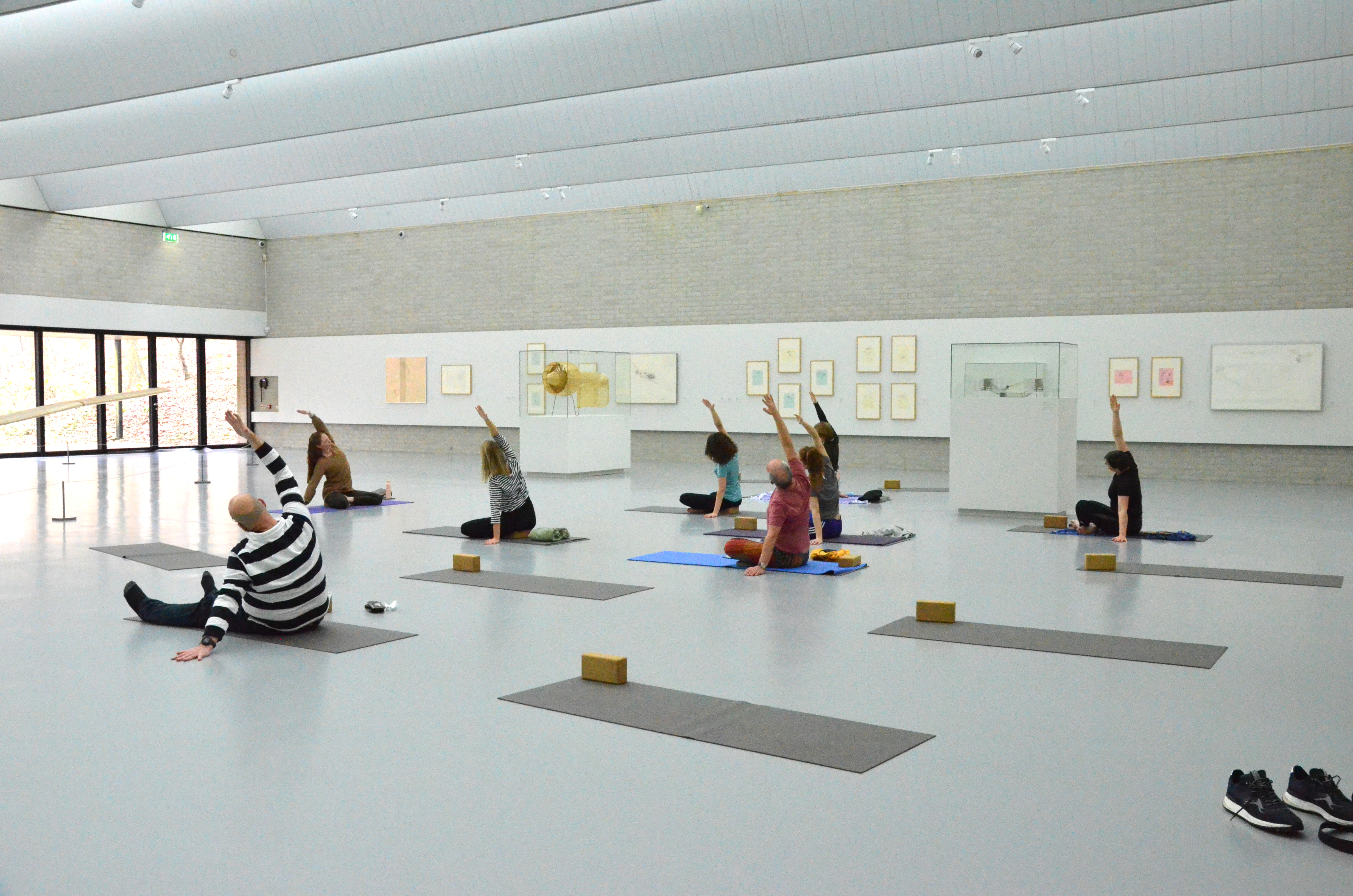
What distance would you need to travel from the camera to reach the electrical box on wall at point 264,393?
29.8 meters

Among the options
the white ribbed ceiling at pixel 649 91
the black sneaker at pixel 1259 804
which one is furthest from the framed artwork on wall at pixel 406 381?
the black sneaker at pixel 1259 804

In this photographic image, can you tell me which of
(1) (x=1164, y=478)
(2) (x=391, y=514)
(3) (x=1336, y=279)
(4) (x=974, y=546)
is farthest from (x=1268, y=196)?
(2) (x=391, y=514)

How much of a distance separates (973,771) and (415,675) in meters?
2.99

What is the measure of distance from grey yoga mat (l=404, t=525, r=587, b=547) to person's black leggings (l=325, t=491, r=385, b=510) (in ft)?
7.32

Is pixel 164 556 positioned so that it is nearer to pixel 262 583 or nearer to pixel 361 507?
pixel 262 583

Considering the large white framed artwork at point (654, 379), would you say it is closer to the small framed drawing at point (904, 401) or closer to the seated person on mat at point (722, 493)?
the small framed drawing at point (904, 401)

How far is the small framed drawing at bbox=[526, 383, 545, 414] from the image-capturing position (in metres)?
20.3

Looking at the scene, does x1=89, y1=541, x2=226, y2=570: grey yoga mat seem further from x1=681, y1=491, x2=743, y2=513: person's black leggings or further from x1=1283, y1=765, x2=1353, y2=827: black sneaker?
x1=1283, y1=765, x2=1353, y2=827: black sneaker

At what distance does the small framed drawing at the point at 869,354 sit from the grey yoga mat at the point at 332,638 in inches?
640

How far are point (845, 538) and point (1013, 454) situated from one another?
3428mm

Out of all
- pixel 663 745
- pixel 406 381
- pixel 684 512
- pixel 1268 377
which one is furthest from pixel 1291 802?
pixel 406 381

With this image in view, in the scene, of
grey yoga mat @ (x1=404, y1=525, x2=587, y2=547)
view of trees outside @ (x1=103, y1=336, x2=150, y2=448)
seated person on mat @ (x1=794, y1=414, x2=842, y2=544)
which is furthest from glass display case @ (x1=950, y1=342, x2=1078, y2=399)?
view of trees outside @ (x1=103, y1=336, x2=150, y2=448)

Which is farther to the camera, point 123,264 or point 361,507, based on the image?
A: point 123,264

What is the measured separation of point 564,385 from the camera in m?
20.3
